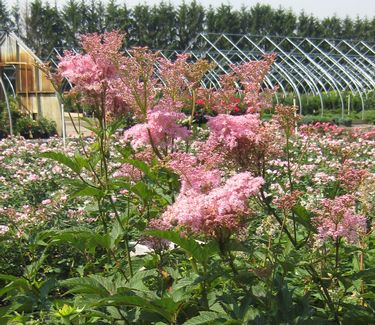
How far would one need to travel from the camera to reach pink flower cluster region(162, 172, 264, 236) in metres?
1.64

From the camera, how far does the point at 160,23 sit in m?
47.8

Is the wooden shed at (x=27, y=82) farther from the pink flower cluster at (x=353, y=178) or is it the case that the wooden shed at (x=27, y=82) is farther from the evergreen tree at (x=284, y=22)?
the evergreen tree at (x=284, y=22)

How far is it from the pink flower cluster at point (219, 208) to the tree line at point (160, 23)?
1558 inches

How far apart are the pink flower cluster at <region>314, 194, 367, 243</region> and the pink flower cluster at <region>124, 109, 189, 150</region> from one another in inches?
24.2

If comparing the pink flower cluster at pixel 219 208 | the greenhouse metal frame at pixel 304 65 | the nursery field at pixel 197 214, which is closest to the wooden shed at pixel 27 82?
Result: the greenhouse metal frame at pixel 304 65

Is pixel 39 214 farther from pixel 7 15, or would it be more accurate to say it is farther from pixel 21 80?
pixel 7 15

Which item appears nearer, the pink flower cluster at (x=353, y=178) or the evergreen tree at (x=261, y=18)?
the pink flower cluster at (x=353, y=178)

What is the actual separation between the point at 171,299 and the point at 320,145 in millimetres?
6123

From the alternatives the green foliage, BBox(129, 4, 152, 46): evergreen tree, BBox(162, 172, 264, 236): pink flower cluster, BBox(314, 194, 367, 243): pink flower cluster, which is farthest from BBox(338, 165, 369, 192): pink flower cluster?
BBox(129, 4, 152, 46): evergreen tree

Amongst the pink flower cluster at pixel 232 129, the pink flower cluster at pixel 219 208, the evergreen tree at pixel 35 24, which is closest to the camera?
the pink flower cluster at pixel 219 208

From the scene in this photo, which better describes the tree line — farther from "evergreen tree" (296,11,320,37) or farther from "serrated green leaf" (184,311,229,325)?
"serrated green leaf" (184,311,229,325)

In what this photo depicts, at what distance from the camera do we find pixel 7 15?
152ft

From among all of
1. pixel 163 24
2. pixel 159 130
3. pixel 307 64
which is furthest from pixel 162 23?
pixel 159 130

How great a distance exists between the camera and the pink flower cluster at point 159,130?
2.16m
